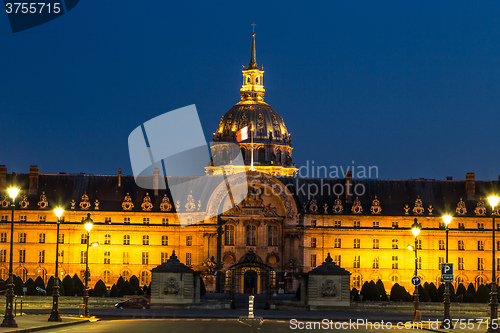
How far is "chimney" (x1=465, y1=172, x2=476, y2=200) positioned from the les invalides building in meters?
0.12

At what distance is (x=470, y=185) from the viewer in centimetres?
12231

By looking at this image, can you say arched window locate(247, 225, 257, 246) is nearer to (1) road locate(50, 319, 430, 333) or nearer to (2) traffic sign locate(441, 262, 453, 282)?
(1) road locate(50, 319, 430, 333)

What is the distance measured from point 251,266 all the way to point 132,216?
18412mm

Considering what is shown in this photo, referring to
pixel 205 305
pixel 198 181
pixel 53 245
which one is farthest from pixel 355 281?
pixel 205 305

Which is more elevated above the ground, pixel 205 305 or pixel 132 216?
pixel 132 216

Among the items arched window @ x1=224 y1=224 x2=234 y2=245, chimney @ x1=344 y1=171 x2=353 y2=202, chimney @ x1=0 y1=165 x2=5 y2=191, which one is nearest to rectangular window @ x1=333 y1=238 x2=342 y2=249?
chimney @ x1=344 y1=171 x2=353 y2=202

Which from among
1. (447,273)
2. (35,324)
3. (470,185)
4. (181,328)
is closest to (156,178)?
(470,185)

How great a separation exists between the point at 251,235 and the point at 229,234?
8.07 ft

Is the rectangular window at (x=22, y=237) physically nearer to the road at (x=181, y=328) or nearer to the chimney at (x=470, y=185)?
the chimney at (x=470, y=185)

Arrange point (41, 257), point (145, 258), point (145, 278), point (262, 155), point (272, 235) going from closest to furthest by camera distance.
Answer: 1. point (145, 278)
2. point (41, 257)
3. point (272, 235)
4. point (145, 258)
5. point (262, 155)

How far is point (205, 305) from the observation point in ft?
246

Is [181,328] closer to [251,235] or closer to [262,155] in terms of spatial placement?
[251,235]

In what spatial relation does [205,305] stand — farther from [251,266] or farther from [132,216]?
[132,216]

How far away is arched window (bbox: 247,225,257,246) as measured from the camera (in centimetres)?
11775
